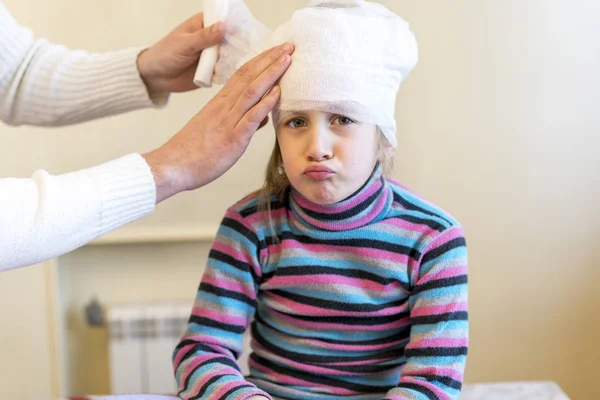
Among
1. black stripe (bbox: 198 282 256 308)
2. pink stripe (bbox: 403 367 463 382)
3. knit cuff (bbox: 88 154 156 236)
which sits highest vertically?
knit cuff (bbox: 88 154 156 236)

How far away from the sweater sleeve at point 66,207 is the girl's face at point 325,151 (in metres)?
0.20

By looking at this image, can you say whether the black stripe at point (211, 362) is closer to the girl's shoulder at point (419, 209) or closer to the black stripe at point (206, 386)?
the black stripe at point (206, 386)

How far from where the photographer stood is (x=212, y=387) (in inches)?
38.7

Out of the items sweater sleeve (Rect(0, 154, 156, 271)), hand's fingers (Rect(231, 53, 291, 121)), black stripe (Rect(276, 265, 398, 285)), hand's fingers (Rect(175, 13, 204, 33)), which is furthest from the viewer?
hand's fingers (Rect(175, 13, 204, 33))

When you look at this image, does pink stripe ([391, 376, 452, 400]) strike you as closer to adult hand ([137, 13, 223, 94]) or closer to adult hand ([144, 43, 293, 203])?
adult hand ([144, 43, 293, 203])

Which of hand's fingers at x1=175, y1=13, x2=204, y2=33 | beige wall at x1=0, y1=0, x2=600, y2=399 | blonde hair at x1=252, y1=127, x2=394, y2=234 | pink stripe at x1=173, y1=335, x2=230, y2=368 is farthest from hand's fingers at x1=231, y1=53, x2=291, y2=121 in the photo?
beige wall at x1=0, y1=0, x2=600, y2=399

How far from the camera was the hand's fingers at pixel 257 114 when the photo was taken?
0.95m

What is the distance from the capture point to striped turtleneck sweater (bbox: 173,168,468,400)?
1019 mm

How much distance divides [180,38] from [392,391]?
25.8 inches

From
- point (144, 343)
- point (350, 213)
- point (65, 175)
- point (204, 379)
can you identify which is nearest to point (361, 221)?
point (350, 213)

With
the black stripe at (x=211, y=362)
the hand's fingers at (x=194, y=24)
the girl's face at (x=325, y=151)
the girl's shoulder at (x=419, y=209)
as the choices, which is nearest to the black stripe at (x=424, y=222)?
the girl's shoulder at (x=419, y=209)

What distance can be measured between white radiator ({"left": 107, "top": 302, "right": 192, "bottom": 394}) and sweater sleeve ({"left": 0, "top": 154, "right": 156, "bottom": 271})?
82cm

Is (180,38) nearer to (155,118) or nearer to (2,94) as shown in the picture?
(2,94)

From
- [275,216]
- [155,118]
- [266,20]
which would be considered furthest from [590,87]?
[155,118]
